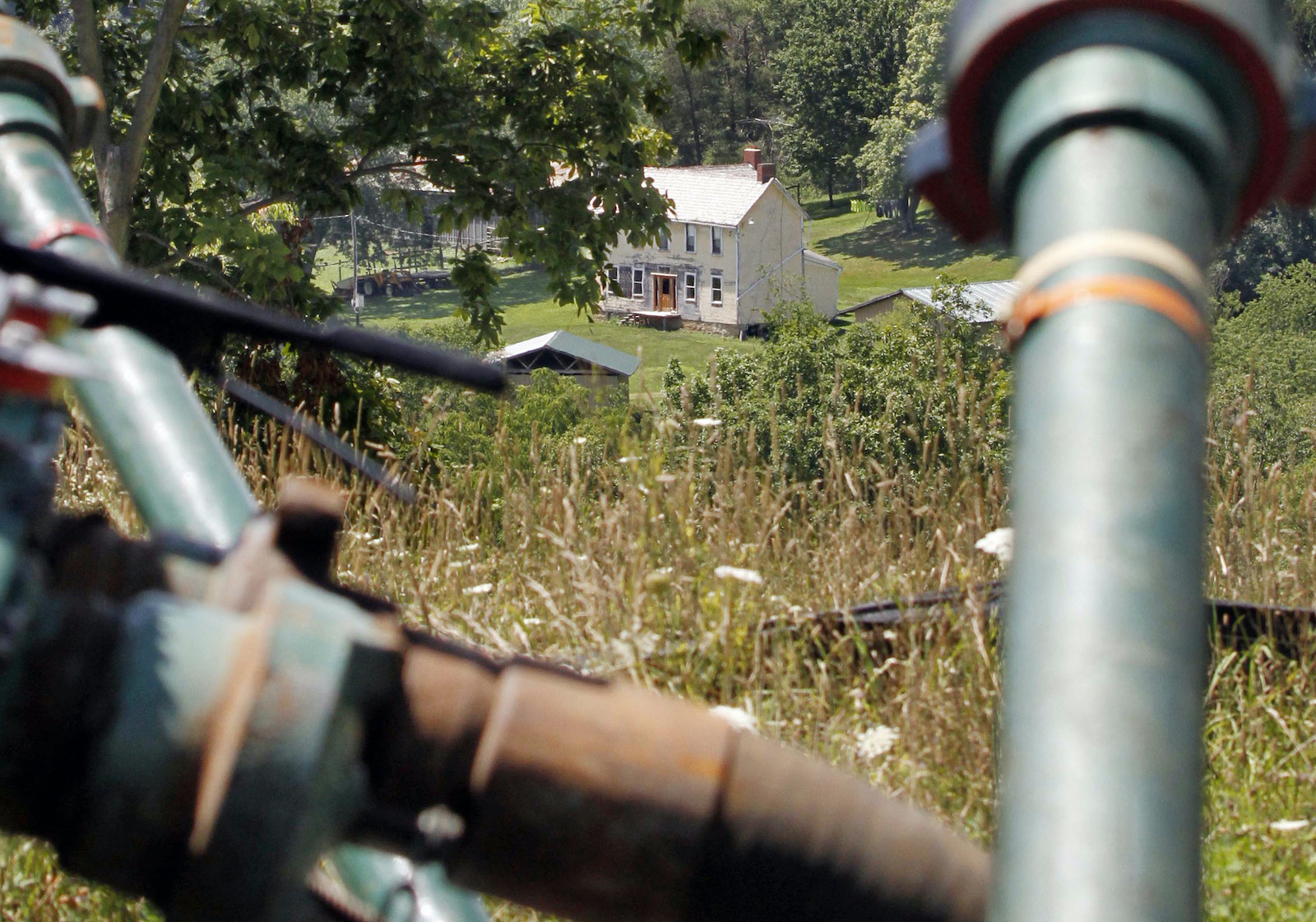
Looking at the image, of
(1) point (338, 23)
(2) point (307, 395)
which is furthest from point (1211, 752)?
(1) point (338, 23)

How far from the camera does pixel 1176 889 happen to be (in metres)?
0.54

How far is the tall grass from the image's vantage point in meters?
2.30

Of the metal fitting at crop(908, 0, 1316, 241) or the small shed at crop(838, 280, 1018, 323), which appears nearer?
the metal fitting at crop(908, 0, 1316, 241)

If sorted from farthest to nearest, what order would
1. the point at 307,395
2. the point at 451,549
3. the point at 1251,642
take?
the point at 307,395 < the point at 451,549 < the point at 1251,642

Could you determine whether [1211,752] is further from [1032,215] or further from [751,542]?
A: [1032,215]

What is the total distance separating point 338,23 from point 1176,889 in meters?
13.1

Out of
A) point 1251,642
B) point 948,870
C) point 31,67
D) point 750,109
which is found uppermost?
point 750,109

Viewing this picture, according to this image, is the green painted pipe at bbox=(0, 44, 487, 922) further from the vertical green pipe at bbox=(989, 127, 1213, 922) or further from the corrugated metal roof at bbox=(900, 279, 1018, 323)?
the corrugated metal roof at bbox=(900, 279, 1018, 323)

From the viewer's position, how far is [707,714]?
773 mm

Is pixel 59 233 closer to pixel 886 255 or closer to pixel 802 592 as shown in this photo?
pixel 802 592

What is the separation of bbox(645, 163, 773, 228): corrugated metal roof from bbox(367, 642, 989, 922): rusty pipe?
63.6m

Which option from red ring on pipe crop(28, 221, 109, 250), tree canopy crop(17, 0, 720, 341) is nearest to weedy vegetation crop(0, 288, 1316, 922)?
red ring on pipe crop(28, 221, 109, 250)

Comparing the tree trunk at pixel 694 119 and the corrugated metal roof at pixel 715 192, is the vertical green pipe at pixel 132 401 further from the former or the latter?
the tree trunk at pixel 694 119

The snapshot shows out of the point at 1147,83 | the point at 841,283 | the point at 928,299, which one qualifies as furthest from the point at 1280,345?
the point at 1147,83
